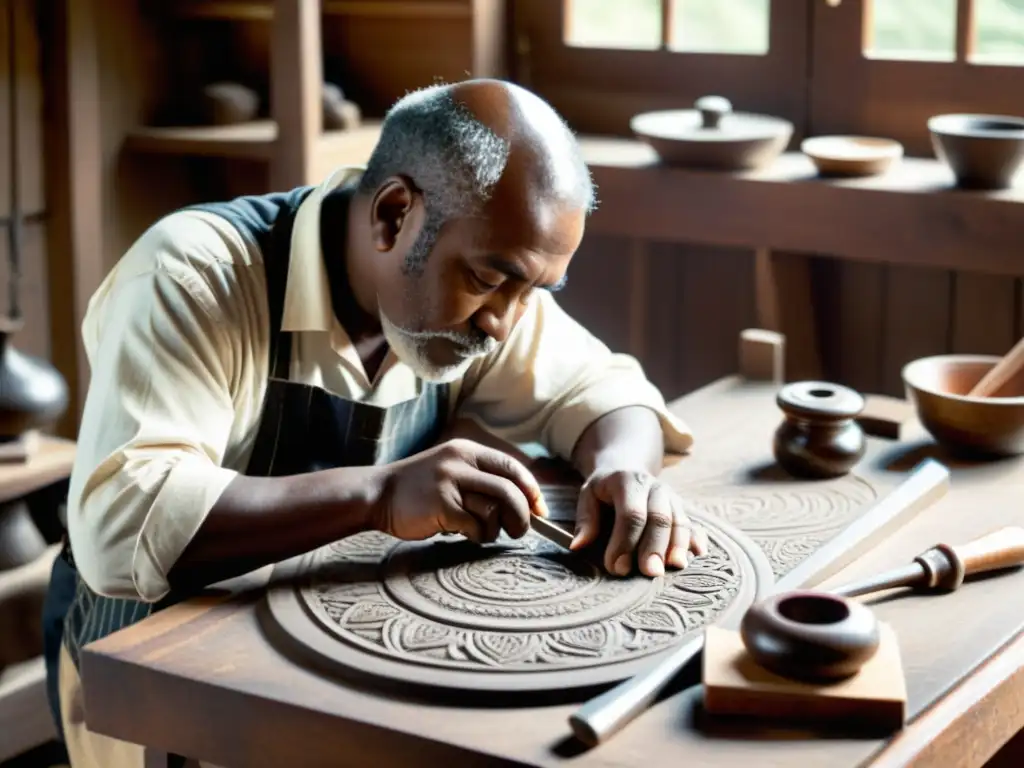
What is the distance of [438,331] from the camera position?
1.98 m

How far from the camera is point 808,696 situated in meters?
1.46

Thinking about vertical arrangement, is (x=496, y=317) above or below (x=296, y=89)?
below

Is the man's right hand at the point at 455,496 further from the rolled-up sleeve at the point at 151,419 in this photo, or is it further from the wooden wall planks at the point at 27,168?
the wooden wall planks at the point at 27,168

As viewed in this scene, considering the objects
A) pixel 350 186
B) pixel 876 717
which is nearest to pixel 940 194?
pixel 350 186

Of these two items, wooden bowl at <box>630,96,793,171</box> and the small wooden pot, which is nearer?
the small wooden pot

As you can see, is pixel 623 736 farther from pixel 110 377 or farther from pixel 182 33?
pixel 182 33

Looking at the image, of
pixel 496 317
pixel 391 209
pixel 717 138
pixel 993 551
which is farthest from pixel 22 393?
pixel 993 551

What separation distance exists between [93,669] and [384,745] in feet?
1.31

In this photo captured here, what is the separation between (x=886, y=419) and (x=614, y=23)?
1.70m

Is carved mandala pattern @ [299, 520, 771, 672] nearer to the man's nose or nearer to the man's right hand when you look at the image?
the man's right hand

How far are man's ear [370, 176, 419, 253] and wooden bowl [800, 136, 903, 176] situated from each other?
147 cm

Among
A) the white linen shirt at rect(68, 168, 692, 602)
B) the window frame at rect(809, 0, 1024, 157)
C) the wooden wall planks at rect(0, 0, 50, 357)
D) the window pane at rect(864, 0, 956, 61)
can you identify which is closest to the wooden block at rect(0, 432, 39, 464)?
the wooden wall planks at rect(0, 0, 50, 357)

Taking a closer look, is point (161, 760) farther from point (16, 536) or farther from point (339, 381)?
point (16, 536)

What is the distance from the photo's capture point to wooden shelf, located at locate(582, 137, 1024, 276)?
9.75ft
